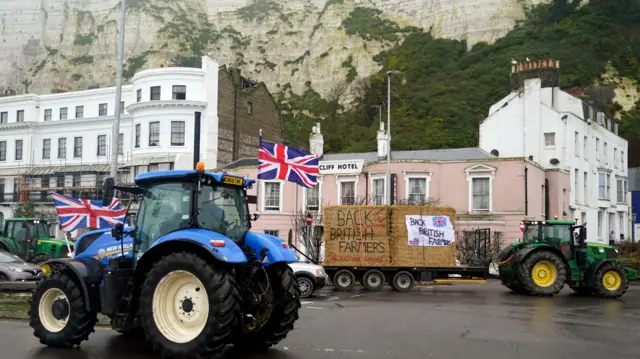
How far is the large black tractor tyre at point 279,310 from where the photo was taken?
9.76 m

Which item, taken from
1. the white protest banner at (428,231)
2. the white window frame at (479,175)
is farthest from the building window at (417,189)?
the white protest banner at (428,231)

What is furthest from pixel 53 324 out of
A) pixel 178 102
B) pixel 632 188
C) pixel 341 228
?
pixel 632 188

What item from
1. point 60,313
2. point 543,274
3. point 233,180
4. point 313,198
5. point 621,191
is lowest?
point 543,274

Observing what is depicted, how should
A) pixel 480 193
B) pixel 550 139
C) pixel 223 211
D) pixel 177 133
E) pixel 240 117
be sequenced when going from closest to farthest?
pixel 223 211 < pixel 480 193 < pixel 550 139 < pixel 177 133 < pixel 240 117

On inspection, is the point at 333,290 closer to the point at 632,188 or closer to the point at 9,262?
the point at 9,262

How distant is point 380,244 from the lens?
2280 cm

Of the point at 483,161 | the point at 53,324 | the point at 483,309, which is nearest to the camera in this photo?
the point at 53,324

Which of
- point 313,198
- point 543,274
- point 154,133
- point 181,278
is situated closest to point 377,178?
point 313,198

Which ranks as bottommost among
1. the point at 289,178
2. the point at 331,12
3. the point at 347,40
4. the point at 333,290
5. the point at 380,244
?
the point at 333,290

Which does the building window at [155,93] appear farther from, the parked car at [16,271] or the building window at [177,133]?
the parked car at [16,271]

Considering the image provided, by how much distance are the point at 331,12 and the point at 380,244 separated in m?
108

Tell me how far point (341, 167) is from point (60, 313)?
1118 inches

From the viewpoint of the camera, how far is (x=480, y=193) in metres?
36.0

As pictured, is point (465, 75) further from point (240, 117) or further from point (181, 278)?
point (181, 278)
